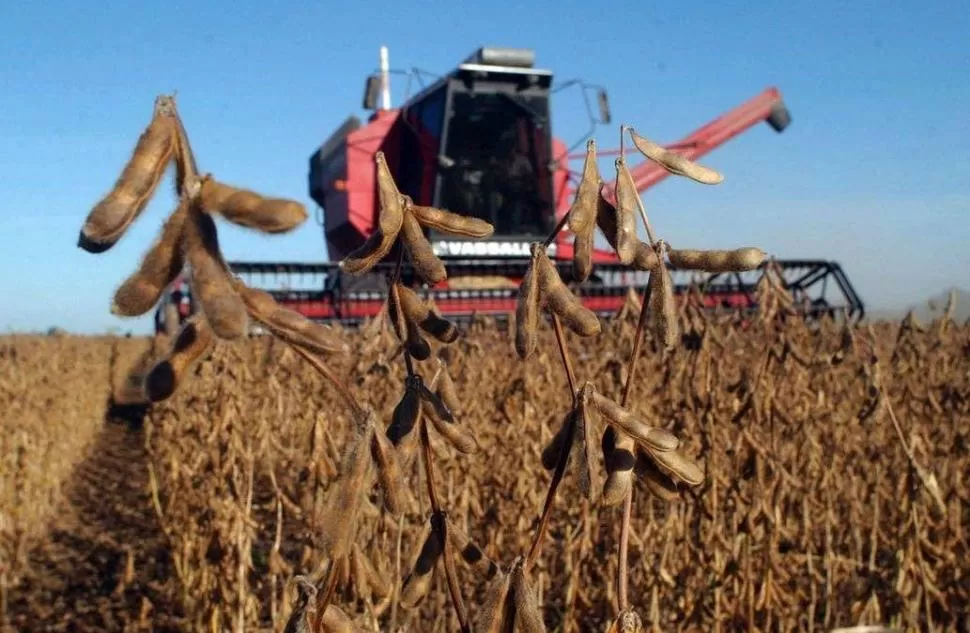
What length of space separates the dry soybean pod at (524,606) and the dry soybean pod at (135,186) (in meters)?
0.58

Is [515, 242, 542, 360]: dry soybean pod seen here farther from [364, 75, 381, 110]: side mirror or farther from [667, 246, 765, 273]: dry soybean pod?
[364, 75, 381, 110]: side mirror

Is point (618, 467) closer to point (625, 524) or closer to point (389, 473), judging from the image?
point (625, 524)

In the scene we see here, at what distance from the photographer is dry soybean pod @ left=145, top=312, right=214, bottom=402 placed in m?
1.01

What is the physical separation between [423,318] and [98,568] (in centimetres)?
638

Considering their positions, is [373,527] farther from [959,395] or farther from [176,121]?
[959,395]

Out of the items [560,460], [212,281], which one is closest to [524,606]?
[560,460]

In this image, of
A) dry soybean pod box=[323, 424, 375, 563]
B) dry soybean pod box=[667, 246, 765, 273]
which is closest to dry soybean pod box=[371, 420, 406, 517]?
dry soybean pod box=[323, 424, 375, 563]

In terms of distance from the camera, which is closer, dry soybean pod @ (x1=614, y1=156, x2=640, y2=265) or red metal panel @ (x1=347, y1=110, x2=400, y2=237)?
dry soybean pod @ (x1=614, y1=156, x2=640, y2=265)

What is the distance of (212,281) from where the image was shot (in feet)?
3.00

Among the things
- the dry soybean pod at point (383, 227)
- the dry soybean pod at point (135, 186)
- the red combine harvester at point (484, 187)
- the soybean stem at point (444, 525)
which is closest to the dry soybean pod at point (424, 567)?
the soybean stem at point (444, 525)

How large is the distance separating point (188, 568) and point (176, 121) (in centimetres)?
451

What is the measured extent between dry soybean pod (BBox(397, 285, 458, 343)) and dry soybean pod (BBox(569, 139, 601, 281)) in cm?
18

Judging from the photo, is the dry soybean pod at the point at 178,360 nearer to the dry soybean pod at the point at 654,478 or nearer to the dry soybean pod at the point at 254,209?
the dry soybean pod at the point at 254,209

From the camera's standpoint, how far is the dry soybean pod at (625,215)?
4.03ft
